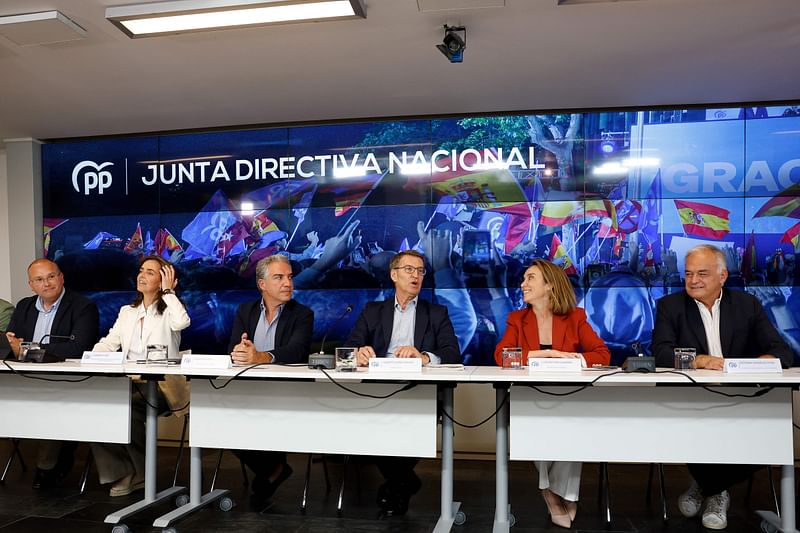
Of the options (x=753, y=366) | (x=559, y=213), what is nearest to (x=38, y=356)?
(x=753, y=366)

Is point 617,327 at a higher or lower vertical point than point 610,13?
lower

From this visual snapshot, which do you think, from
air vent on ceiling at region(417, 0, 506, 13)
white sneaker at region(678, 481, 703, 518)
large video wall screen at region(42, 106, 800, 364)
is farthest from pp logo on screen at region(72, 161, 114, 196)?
white sneaker at region(678, 481, 703, 518)

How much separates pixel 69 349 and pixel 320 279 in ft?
5.87

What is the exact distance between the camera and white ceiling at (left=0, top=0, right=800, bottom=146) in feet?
10.2

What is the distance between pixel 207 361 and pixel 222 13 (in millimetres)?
1598

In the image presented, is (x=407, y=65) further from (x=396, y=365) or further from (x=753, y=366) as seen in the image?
(x=753, y=366)

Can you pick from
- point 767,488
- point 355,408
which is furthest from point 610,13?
point 767,488

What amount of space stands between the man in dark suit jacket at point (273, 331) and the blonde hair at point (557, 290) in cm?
129

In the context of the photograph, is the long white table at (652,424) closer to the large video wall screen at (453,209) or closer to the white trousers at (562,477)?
the white trousers at (562,477)

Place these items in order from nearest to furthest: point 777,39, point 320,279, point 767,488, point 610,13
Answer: point 610,13, point 777,39, point 767,488, point 320,279

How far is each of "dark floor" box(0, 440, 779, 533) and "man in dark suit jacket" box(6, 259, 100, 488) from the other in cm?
12

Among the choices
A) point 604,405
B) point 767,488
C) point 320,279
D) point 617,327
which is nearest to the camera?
point 604,405

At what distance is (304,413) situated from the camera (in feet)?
9.57

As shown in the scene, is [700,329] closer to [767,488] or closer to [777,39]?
[767,488]
